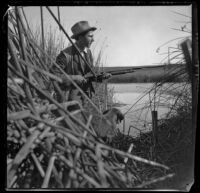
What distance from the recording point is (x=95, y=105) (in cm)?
121

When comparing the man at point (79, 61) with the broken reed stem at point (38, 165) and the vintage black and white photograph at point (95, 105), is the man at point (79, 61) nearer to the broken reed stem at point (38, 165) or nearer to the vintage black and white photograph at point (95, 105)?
the vintage black and white photograph at point (95, 105)

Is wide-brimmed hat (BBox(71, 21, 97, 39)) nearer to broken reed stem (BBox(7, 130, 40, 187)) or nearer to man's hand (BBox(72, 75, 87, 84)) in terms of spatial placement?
man's hand (BBox(72, 75, 87, 84))

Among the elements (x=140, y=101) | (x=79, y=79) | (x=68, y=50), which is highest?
(x=68, y=50)

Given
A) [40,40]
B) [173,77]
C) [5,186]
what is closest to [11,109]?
[5,186]

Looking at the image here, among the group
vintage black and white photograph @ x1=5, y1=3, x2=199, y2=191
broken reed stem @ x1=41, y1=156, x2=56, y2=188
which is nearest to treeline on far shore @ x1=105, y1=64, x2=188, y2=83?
vintage black and white photograph @ x1=5, y1=3, x2=199, y2=191

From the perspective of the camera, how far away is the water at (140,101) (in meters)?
1.31

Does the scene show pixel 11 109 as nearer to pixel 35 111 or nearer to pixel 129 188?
pixel 35 111

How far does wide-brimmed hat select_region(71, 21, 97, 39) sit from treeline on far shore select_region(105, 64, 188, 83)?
23 centimetres

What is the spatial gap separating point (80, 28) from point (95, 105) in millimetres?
334

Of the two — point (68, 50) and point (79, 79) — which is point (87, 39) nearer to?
point (68, 50)

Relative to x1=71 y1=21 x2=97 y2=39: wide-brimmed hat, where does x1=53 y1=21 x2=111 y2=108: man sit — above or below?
below

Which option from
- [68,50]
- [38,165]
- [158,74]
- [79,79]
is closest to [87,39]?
[68,50]

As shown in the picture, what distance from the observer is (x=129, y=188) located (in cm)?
91

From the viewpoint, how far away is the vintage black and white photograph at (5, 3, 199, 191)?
0.89m
